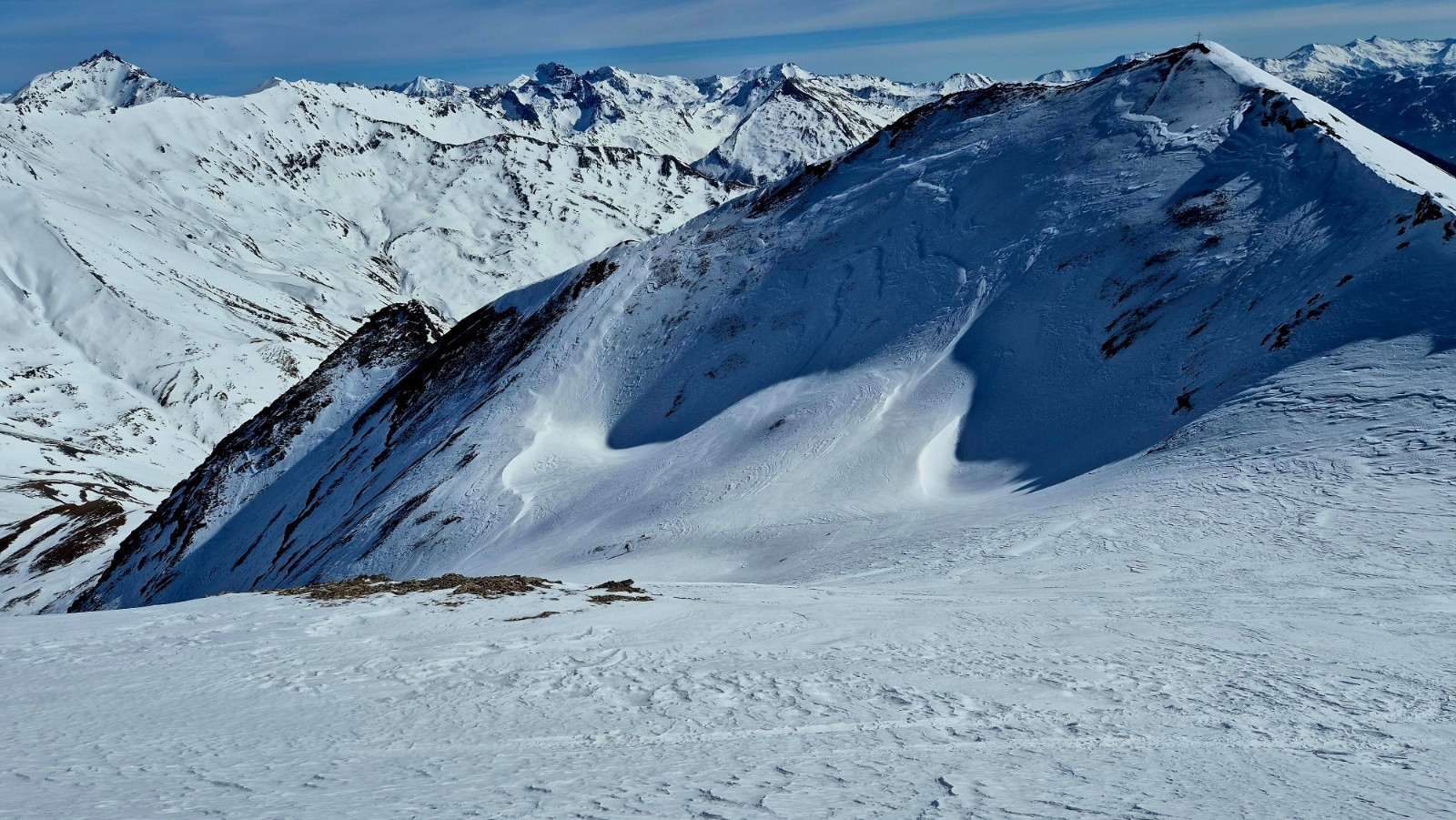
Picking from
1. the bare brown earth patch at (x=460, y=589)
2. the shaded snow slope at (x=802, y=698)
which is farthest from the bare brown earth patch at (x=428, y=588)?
the shaded snow slope at (x=802, y=698)

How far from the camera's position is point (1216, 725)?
8.38m

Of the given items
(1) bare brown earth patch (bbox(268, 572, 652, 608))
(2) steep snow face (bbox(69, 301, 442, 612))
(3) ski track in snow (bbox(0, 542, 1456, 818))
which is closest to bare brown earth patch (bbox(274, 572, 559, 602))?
(1) bare brown earth patch (bbox(268, 572, 652, 608))

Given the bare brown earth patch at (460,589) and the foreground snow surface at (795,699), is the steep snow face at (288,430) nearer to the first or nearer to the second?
the bare brown earth patch at (460,589)

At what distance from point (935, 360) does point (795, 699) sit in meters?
27.3

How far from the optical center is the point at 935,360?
116 feet

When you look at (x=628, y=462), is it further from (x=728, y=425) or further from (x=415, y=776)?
(x=415, y=776)

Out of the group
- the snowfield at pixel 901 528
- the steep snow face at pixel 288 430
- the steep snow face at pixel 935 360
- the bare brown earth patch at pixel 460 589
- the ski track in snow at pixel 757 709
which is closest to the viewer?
the ski track in snow at pixel 757 709

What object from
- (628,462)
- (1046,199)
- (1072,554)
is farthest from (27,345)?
(1072,554)

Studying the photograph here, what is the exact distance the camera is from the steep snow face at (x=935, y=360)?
23391 millimetres

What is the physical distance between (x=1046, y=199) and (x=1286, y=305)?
53.8 ft

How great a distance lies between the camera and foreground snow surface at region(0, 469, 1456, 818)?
721cm

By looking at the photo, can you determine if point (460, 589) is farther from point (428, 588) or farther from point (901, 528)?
point (901, 528)

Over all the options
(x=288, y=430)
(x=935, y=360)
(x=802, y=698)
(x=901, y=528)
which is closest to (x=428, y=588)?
(x=802, y=698)

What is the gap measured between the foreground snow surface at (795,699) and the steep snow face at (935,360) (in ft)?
20.0
